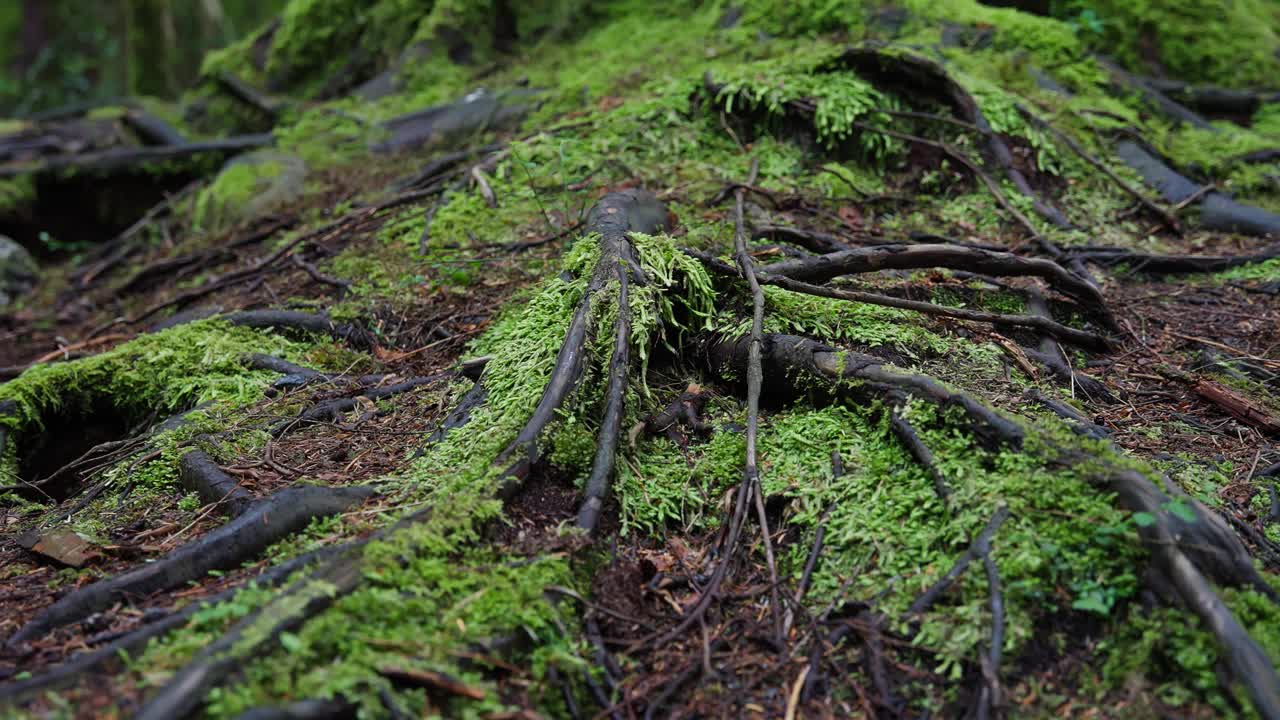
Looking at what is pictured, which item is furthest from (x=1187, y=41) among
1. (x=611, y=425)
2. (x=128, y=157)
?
(x=128, y=157)

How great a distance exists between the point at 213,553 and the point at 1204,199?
23.3ft

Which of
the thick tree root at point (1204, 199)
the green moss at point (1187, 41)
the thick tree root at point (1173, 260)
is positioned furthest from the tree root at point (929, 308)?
the green moss at point (1187, 41)

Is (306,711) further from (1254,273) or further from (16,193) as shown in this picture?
(16,193)

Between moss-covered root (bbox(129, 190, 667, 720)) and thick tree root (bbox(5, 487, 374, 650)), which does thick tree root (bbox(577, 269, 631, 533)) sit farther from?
thick tree root (bbox(5, 487, 374, 650))

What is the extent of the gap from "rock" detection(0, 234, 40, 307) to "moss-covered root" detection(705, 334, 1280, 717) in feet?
28.7

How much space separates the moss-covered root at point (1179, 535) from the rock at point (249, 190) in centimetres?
642

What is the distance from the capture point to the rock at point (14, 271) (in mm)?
8594

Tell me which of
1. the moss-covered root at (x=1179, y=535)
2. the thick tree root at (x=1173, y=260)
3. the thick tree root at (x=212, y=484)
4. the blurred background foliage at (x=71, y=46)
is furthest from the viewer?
the blurred background foliage at (x=71, y=46)

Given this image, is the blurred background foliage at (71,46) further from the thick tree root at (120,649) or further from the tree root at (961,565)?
the tree root at (961,565)

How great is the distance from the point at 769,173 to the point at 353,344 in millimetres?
3271

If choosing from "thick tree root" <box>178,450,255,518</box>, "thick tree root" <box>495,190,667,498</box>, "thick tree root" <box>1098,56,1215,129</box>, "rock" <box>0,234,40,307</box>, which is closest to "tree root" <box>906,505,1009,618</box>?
"thick tree root" <box>495,190,667,498</box>

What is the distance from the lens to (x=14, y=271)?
880cm

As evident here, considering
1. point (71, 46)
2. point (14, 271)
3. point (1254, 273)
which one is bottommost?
point (1254, 273)

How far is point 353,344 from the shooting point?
17.5ft
